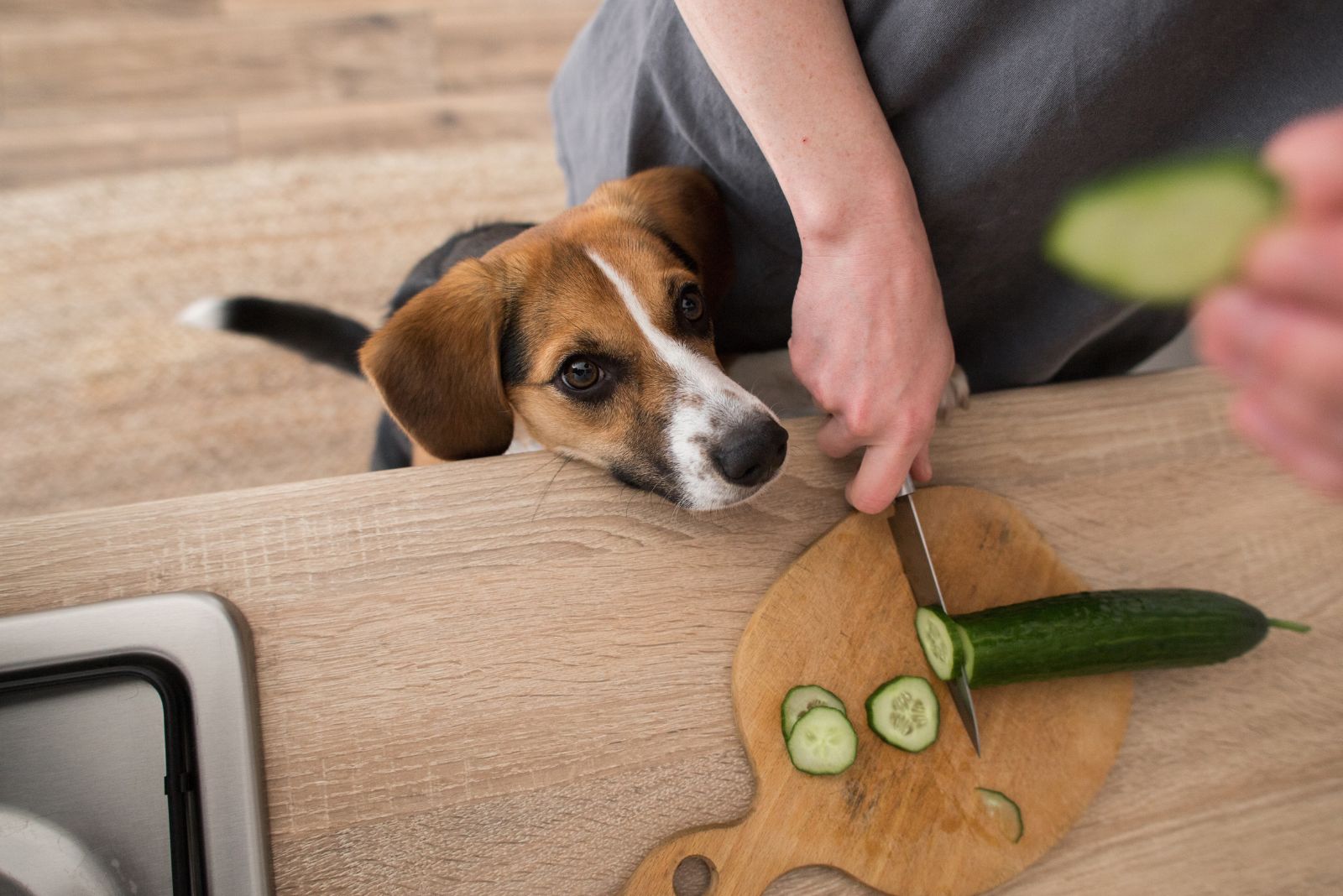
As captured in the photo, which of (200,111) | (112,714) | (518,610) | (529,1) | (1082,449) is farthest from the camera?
(529,1)

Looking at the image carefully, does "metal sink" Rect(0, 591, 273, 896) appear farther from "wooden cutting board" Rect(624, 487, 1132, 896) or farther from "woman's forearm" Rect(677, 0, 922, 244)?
"woman's forearm" Rect(677, 0, 922, 244)

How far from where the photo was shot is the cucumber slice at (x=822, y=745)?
3.24 ft

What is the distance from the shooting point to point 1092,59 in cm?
95

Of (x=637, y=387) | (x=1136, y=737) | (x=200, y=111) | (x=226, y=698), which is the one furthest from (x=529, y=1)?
(x=1136, y=737)

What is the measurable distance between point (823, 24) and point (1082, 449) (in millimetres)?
704

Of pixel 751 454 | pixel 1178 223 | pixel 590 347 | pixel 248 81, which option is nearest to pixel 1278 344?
pixel 1178 223

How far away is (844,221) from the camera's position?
0.98 m

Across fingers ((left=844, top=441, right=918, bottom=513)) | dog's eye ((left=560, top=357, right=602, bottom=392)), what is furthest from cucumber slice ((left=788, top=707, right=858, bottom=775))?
dog's eye ((left=560, top=357, right=602, bottom=392))

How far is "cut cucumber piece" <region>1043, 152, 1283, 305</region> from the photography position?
38cm

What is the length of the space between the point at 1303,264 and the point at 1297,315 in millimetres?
26

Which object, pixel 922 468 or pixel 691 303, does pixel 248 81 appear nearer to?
pixel 691 303

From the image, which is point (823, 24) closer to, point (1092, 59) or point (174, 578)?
point (1092, 59)

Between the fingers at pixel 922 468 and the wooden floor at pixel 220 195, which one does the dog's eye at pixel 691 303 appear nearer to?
the fingers at pixel 922 468

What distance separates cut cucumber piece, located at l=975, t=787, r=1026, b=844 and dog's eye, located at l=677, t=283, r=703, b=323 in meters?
0.79
